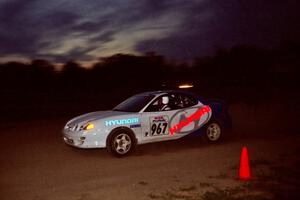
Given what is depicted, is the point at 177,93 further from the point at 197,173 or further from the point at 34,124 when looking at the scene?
the point at 34,124

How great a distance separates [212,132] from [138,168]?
3530mm

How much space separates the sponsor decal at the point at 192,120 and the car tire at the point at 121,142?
118 cm

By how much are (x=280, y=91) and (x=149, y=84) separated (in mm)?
13682

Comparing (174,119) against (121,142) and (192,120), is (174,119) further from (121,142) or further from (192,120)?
(121,142)

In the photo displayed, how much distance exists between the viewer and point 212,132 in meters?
11.8

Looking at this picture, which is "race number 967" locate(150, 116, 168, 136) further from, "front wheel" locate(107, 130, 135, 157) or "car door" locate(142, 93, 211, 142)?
"front wheel" locate(107, 130, 135, 157)

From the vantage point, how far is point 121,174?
8.31 meters

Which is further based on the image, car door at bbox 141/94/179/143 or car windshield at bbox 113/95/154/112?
car windshield at bbox 113/95/154/112

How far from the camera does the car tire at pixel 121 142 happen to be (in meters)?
10.0

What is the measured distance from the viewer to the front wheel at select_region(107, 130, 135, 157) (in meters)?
10.0

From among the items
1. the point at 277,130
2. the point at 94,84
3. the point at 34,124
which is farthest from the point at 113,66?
the point at 277,130

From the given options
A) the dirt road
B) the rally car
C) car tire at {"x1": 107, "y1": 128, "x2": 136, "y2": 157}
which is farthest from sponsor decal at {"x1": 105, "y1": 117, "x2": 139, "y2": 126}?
the dirt road

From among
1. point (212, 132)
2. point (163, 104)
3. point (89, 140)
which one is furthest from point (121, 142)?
point (212, 132)

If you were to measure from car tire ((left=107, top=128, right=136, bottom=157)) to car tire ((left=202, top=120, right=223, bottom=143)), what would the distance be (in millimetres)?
2358
